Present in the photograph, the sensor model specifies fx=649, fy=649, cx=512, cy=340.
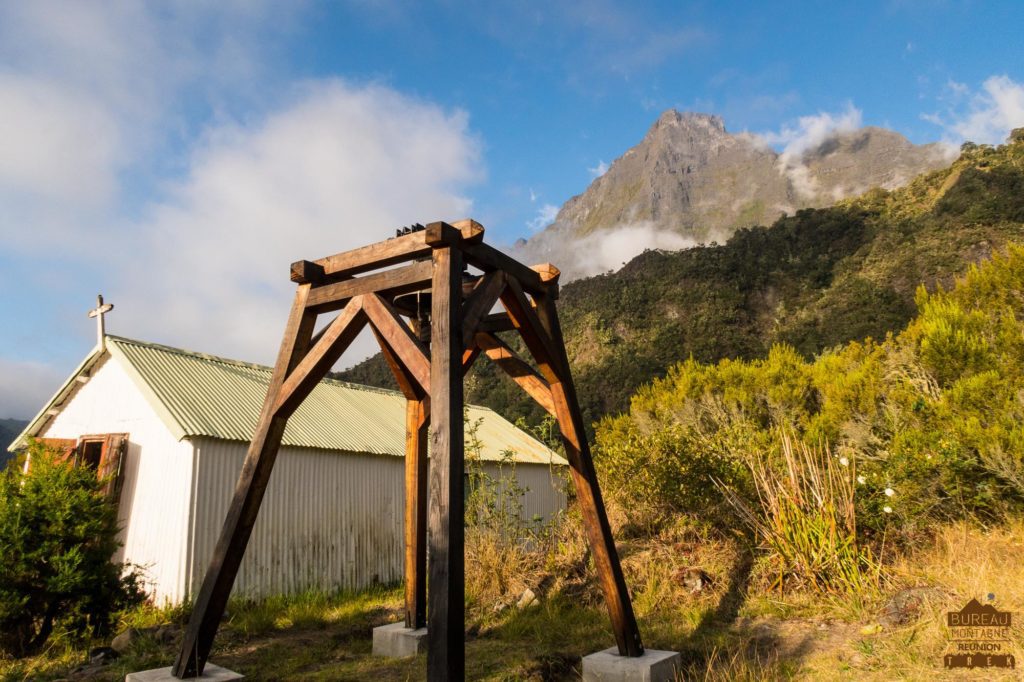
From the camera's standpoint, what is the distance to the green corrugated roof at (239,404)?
972cm

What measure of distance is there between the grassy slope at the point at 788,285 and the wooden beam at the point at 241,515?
22.0 metres

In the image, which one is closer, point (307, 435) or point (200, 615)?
point (200, 615)

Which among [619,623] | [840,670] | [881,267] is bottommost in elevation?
[840,670]

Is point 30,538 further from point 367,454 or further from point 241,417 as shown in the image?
point 367,454

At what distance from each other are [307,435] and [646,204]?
438ft

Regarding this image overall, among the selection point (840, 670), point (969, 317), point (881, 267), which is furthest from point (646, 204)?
point (840, 670)

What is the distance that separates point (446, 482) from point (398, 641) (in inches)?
105

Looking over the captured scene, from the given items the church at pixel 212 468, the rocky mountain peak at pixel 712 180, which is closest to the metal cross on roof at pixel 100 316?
the church at pixel 212 468

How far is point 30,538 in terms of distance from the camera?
7320 mm

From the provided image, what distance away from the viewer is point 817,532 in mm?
6422

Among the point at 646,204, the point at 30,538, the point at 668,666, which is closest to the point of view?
the point at 668,666

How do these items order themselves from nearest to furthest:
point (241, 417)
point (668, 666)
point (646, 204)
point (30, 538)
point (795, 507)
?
point (668, 666) → point (795, 507) → point (30, 538) → point (241, 417) → point (646, 204)

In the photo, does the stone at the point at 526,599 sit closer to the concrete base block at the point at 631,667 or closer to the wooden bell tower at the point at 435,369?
the wooden bell tower at the point at 435,369

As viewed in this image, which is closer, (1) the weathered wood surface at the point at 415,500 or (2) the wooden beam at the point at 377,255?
(2) the wooden beam at the point at 377,255
